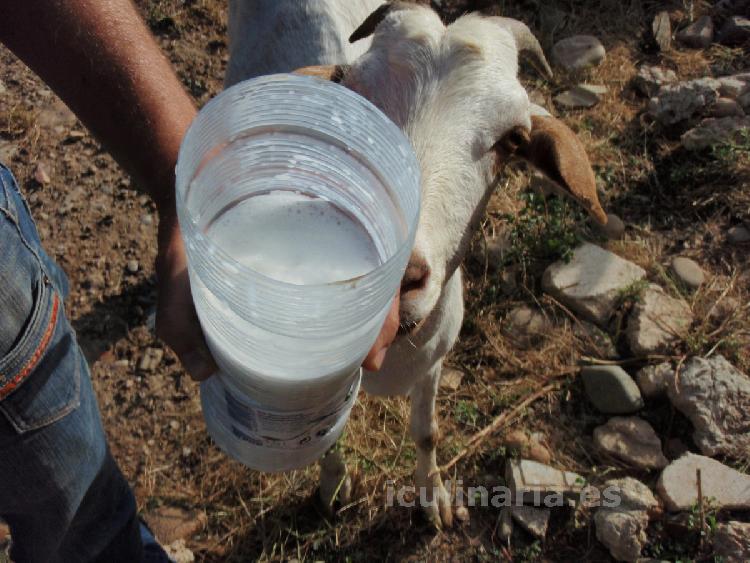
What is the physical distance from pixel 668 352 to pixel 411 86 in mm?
2292

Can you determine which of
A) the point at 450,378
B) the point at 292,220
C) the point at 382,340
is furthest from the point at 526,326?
the point at 292,220

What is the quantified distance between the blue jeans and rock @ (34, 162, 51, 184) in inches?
85.2

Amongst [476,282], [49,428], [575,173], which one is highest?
[49,428]

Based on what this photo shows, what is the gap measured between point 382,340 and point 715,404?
8.68 feet

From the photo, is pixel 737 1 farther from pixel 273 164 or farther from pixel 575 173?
pixel 273 164

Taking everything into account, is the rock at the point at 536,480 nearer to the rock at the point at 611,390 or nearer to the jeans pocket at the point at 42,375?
the rock at the point at 611,390

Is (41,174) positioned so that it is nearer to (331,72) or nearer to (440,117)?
(331,72)

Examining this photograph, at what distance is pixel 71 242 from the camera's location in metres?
4.22

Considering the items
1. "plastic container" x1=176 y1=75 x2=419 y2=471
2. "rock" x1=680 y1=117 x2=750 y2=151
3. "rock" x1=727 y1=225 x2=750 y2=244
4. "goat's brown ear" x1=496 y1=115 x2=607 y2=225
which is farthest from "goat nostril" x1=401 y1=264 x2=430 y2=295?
"rock" x1=680 y1=117 x2=750 y2=151

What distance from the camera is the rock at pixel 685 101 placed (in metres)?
4.94

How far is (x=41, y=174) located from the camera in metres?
4.46

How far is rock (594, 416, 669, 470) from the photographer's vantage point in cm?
352

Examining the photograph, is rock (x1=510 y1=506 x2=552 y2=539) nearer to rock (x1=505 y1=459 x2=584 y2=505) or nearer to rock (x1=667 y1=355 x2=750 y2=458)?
rock (x1=505 y1=459 x2=584 y2=505)

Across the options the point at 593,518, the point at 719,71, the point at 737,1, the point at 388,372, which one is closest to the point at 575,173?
the point at 388,372
